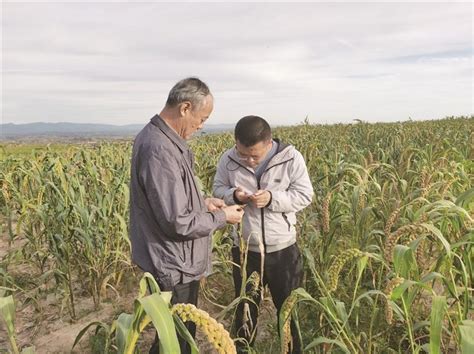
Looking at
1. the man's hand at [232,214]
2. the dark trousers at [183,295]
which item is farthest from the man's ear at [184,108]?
the dark trousers at [183,295]

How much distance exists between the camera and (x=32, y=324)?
3455mm

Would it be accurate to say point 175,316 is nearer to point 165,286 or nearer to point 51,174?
point 165,286

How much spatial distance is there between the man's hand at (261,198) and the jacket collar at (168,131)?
0.51 meters

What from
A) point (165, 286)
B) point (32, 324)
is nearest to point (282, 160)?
point (165, 286)

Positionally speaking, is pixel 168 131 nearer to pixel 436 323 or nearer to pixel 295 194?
pixel 295 194

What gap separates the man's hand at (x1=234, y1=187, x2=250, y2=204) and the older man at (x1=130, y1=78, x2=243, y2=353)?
28cm

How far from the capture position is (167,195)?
1.80 m

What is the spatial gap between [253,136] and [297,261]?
32.4 inches

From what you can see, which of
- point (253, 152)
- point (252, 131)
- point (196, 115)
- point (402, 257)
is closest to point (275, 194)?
point (253, 152)

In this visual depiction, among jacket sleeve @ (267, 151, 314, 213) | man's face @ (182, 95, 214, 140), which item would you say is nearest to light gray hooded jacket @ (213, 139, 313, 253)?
jacket sleeve @ (267, 151, 314, 213)

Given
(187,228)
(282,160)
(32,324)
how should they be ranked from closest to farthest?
1. (187,228)
2. (282,160)
3. (32,324)

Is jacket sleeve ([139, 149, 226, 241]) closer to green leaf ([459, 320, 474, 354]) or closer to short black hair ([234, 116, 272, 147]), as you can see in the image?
short black hair ([234, 116, 272, 147])

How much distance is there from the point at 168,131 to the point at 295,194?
86cm

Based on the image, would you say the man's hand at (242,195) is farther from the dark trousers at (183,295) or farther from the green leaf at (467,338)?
the green leaf at (467,338)
